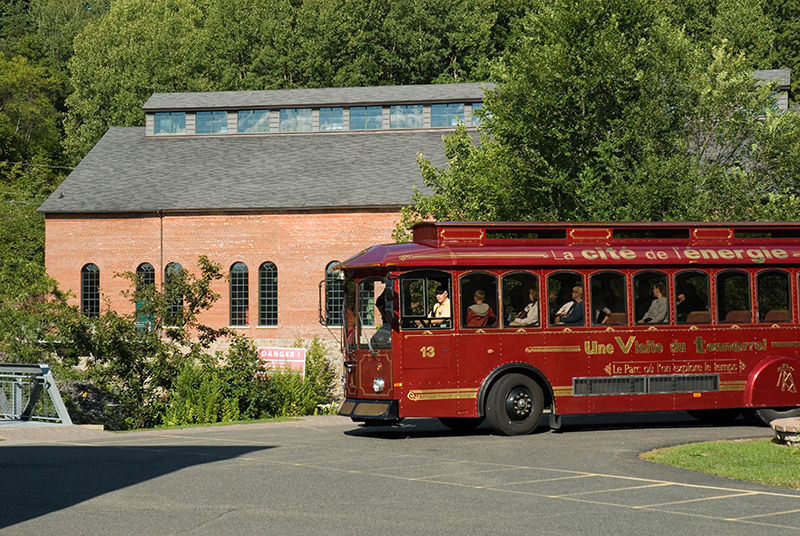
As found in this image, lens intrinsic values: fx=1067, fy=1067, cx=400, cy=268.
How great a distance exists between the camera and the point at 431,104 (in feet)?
191

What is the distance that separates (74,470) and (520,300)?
26.1 feet

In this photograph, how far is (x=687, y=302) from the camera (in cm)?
1884

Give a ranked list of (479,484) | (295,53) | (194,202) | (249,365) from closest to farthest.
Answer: (479,484)
(249,365)
(194,202)
(295,53)

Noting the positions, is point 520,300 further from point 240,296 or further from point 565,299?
point 240,296

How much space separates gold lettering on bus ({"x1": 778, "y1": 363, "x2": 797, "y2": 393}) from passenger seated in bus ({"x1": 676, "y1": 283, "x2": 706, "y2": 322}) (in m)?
1.88

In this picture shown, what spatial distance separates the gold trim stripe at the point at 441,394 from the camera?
56.4ft

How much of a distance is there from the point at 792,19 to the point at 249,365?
60607 mm

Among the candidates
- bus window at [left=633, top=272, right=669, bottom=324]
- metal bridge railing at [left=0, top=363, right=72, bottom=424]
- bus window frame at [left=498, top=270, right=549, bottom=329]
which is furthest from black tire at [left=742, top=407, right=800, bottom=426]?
metal bridge railing at [left=0, top=363, right=72, bottom=424]

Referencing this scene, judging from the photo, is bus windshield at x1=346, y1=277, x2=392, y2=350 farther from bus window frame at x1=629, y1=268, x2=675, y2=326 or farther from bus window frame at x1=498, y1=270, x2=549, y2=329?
bus window frame at x1=629, y1=268, x2=675, y2=326

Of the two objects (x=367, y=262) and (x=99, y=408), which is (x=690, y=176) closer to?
(x=367, y=262)

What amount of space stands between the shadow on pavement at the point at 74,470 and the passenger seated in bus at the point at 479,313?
13.7 feet

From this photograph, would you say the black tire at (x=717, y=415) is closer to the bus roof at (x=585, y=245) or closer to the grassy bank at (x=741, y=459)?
the bus roof at (x=585, y=245)

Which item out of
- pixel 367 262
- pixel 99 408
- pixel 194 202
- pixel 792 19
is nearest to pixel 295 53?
pixel 194 202

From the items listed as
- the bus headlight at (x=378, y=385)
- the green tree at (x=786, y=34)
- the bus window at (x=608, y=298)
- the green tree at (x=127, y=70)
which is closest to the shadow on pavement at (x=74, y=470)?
the bus headlight at (x=378, y=385)
